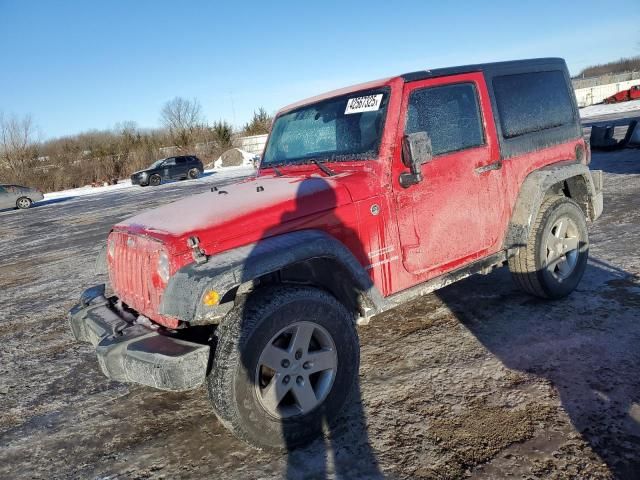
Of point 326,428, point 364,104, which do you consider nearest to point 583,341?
point 326,428

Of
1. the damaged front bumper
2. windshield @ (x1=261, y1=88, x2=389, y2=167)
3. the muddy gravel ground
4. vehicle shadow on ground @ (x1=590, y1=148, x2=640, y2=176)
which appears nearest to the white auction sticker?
windshield @ (x1=261, y1=88, x2=389, y2=167)

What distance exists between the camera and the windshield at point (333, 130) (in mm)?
3303

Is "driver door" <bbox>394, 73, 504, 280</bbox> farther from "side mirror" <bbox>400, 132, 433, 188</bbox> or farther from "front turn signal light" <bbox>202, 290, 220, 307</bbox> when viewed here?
"front turn signal light" <bbox>202, 290, 220, 307</bbox>

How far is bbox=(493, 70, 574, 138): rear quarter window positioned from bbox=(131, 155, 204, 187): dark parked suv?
25.7m

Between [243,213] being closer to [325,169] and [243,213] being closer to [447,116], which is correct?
[325,169]

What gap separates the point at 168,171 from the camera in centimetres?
2819

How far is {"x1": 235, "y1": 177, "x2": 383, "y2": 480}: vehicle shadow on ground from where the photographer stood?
2.48m

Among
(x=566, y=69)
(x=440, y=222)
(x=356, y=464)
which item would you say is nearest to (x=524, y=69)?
(x=566, y=69)

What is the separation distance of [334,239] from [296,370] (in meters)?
0.79

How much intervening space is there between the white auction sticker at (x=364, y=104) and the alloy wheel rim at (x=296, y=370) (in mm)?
1593

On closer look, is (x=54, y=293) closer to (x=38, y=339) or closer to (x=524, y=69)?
(x=38, y=339)

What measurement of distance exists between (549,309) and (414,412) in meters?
1.92

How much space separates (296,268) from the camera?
3049 millimetres

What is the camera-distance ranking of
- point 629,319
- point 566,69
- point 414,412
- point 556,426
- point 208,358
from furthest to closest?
point 566,69, point 629,319, point 414,412, point 556,426, point 208,358
